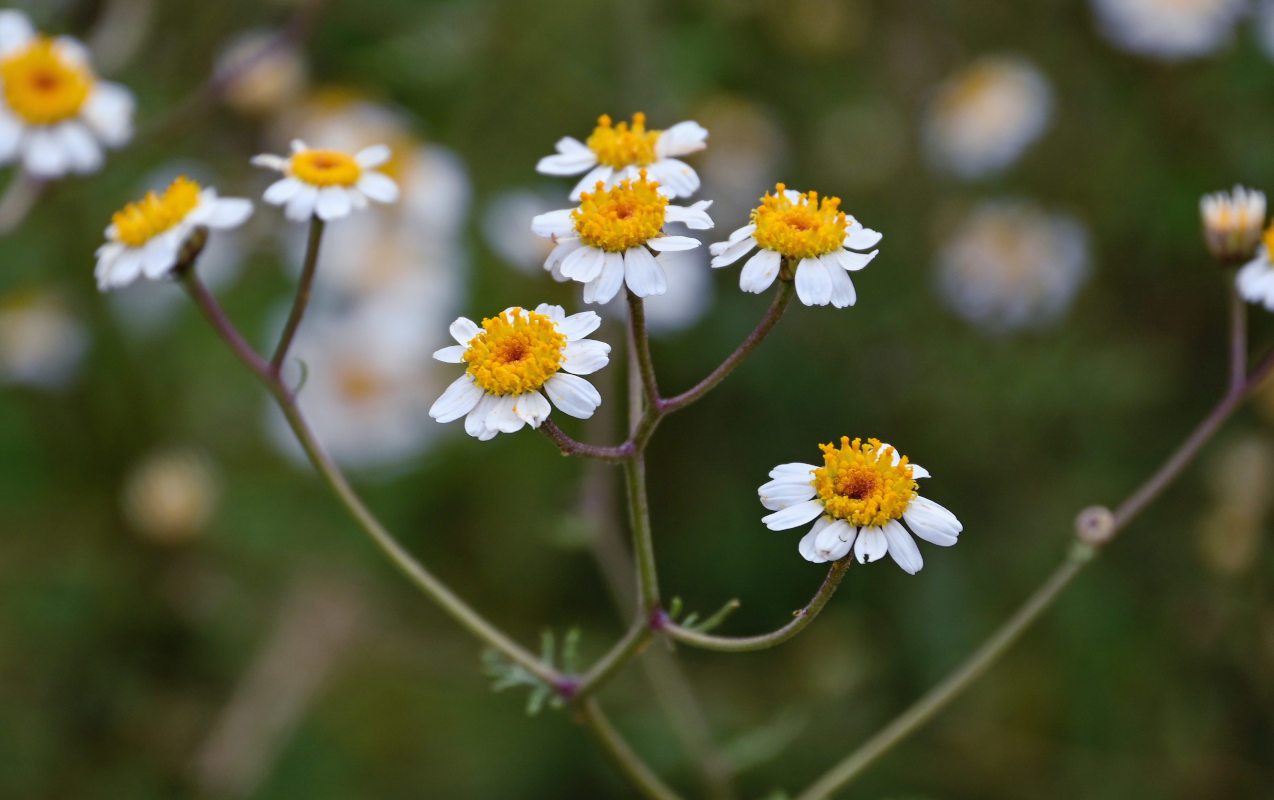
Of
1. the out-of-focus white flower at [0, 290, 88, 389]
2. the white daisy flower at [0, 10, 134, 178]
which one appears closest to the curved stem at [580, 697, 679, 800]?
the white daisy flower at [0, 10, 134, 178]

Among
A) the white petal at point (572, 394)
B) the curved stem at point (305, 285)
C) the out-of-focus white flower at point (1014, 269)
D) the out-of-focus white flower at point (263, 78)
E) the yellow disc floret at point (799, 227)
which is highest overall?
the yellow disc floret at point (799, 227)

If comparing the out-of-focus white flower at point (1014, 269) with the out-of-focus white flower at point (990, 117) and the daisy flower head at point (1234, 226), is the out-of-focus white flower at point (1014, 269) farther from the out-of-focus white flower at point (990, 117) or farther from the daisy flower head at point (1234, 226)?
the daisy flower head at point (1234, 226)

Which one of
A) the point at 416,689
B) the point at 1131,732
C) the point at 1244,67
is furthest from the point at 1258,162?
the point at 416,689

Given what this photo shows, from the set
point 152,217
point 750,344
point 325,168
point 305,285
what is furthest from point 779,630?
point 152,217

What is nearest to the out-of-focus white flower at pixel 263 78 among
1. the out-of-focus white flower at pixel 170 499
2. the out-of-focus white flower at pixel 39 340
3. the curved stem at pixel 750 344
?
the out-of-focus white flower at pixel 39 340

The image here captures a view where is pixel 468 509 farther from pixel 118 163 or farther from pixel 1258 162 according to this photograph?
pixel 1258 162

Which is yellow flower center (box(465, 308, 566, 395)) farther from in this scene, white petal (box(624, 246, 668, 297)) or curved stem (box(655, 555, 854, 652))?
curved stem (box(655, 555, 854, 652))
